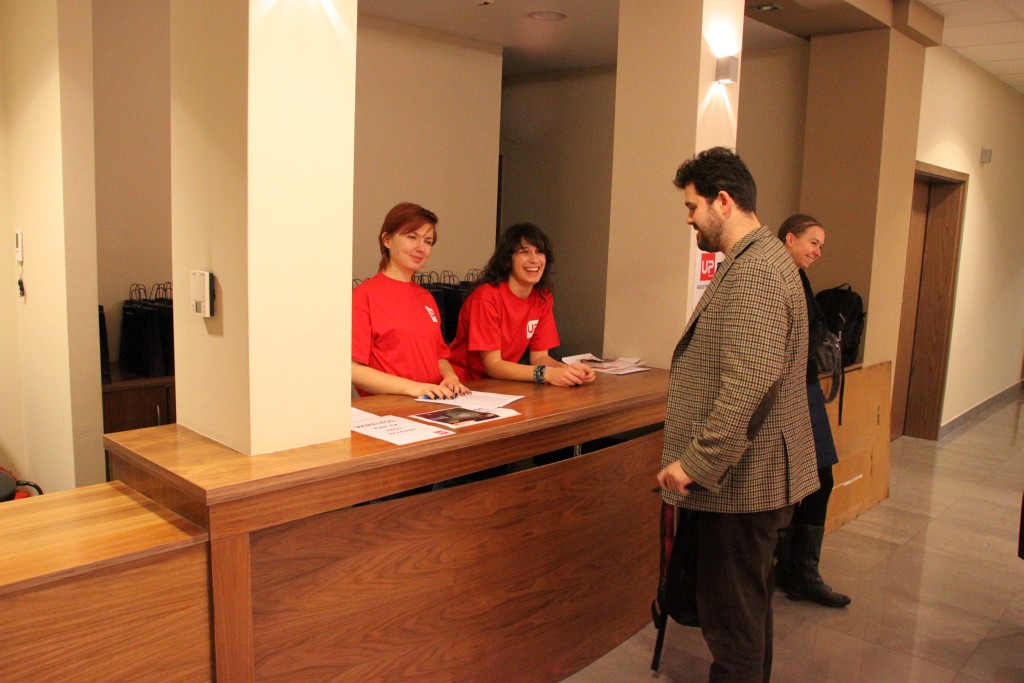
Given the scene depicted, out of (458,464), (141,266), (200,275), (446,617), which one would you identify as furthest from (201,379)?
(141,266)

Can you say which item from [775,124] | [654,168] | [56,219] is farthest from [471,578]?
[775,124]

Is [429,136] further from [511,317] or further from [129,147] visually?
[511,317]

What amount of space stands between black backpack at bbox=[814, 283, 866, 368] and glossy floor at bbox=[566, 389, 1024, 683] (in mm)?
981

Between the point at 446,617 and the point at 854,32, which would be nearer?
the point at 446,617

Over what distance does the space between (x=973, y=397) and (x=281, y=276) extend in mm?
7197

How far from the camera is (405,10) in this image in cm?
514

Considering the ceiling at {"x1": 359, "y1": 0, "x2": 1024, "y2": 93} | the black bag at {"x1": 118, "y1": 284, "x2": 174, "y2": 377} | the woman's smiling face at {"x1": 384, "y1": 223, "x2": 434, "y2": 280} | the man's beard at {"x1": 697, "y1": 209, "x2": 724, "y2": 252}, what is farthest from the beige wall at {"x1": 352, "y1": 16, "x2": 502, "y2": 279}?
the man's beard at {"x1": 697, "y1": 209, "x2": 724, "y2": 252}

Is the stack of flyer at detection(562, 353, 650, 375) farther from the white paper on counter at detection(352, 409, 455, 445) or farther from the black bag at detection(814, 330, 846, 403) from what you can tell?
the white paper on counter at detection(352, 409, 455, 445)

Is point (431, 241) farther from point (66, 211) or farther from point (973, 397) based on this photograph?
point (973, 397)

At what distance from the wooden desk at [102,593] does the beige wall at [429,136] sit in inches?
140

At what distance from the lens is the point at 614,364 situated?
3.42 metres

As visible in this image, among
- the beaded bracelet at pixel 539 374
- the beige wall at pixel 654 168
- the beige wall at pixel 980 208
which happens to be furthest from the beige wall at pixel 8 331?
the beige wall at pixel 980 208

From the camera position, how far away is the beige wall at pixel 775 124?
5414 mm

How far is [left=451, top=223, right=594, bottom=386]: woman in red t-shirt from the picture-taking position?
2982 millimetres
